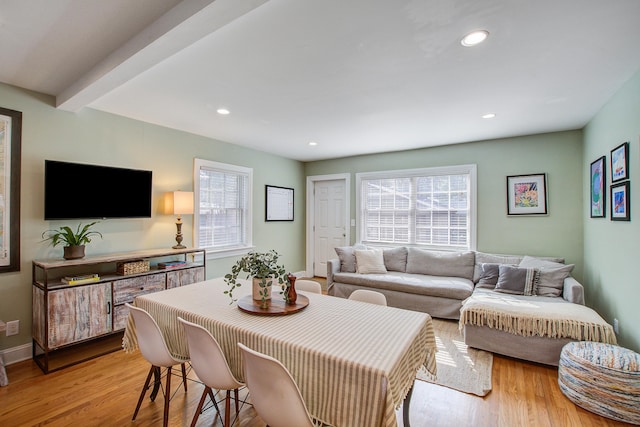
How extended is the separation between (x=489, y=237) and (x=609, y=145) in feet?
6.00

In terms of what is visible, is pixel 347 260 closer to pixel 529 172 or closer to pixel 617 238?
pixel 529 172

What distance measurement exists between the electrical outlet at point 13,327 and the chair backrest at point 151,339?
1836 millimetres

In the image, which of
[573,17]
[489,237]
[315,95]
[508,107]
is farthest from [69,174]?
[489,237]

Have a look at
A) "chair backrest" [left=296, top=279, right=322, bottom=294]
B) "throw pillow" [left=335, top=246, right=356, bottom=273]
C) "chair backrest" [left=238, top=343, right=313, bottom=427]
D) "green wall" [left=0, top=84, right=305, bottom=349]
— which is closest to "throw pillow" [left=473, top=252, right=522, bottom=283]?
"throw pillow" [left=335, top=246, right=356, bottom=273]

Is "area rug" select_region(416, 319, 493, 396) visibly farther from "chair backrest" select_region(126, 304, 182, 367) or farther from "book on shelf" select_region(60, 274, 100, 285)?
"book on shelf" select_region(60, 274, 100, 285)

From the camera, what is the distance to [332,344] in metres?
1.34

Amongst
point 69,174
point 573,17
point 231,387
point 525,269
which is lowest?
point 231,387

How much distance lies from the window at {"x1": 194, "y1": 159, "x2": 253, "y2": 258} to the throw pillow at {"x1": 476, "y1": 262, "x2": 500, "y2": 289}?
11.4 feet

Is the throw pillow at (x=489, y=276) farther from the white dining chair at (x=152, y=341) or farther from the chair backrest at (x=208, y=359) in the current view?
the white dining chair at (x=152, y=341)

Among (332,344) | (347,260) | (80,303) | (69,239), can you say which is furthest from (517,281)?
(69,239)

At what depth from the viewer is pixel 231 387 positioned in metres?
1.49

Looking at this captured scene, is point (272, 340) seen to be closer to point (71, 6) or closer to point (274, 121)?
point (71, 6)

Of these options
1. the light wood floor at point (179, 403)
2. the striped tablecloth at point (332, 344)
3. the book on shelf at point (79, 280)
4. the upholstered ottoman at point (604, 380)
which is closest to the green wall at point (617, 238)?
the upholstered ottoman at point (604, 380)

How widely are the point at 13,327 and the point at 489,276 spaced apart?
5038 mm
